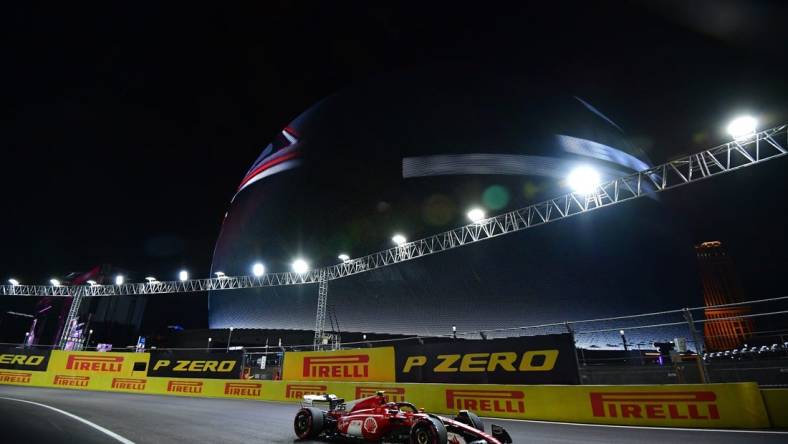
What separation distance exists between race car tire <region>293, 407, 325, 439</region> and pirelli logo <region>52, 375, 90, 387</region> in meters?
18.8

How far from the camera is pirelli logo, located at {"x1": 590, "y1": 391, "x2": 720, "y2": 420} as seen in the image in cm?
597

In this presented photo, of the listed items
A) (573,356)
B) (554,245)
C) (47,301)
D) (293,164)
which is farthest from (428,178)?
(47,301)

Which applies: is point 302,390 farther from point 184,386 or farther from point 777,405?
point 777,405

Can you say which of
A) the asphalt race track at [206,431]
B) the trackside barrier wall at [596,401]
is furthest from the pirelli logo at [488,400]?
the asphalt race track at [206,431]

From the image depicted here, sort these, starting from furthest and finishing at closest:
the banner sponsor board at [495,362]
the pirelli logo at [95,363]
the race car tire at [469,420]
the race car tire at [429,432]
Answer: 1. the pirelli logo at [95,363]
2. the banner sponsor board at [495,362]
3. the race car tire at [469,420]
4. the race car tire at [429,432]

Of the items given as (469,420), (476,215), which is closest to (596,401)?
(469,420)

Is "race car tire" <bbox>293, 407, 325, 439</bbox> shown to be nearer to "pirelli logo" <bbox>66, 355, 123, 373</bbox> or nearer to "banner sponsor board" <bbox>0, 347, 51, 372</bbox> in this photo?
"pirelli logo" <bbox>66, 355, 123, 373</bbox>

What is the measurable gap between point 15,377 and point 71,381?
4462mm

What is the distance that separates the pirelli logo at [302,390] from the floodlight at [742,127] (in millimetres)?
17110

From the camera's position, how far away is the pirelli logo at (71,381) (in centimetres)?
1739

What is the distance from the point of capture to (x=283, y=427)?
666 centimetres

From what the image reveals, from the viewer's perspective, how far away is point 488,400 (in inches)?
319

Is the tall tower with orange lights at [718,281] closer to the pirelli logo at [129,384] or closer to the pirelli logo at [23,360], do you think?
the pirelli logo at [129,384]

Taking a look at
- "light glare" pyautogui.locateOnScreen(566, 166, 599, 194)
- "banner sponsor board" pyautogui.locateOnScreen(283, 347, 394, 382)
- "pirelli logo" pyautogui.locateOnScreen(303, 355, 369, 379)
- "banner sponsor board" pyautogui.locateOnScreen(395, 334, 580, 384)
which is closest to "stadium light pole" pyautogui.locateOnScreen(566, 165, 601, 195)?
"light glare" pyautogui.locateOnScreen(566, 166, 599, 194)
